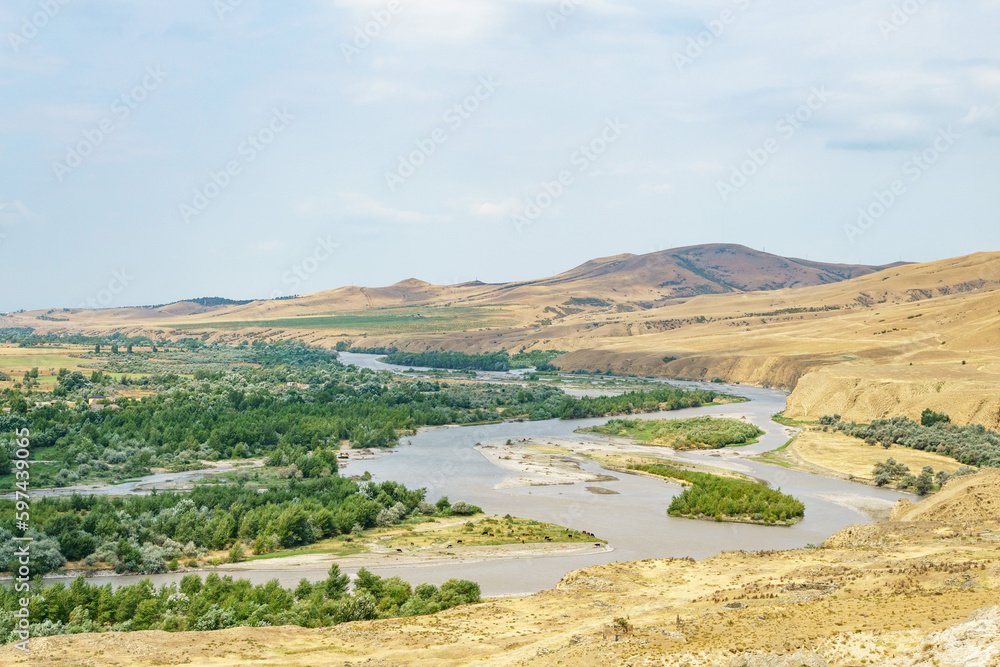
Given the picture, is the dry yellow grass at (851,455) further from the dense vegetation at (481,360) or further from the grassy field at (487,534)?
the dense vegetation at (481,360)

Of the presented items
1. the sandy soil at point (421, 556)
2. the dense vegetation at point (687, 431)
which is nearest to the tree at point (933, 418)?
the dense vegetation at point (687, 431)

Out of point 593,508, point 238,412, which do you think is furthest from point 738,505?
point 238,412

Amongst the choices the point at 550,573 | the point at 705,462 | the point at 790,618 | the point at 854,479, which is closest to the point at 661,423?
the point at 705,462

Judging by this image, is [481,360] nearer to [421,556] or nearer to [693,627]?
[421,556]

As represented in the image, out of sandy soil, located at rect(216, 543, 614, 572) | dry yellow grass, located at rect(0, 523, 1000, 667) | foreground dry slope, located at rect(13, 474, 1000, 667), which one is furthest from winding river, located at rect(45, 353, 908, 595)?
dry yellow grass, located at rect(0, 523, 1000, 667)

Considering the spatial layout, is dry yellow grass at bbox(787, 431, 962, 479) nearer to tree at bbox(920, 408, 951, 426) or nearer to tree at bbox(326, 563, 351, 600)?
tree at bbox(920, 408, 951, 426)

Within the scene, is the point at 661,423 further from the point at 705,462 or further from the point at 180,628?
the point at 180,628
